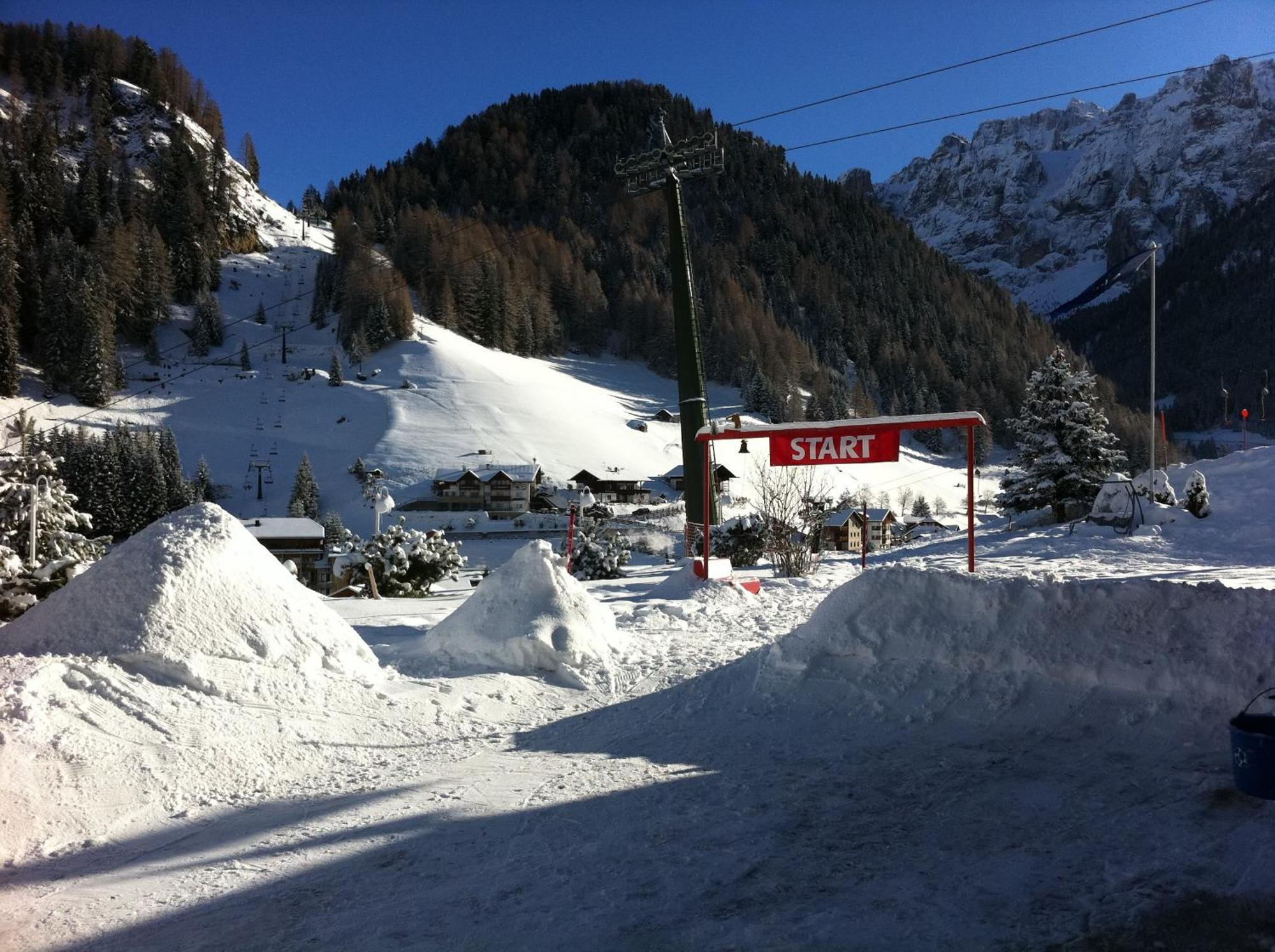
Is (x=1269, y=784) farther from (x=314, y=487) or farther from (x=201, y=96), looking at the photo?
(x=201, y=96)

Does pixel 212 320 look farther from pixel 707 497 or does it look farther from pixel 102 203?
pixel 707 497

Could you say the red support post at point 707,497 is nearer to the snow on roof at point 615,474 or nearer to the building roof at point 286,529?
the building roof at point 286,529

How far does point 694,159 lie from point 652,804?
19669mm

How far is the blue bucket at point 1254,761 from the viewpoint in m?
4.13

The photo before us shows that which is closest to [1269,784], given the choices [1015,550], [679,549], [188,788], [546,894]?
[546,894]

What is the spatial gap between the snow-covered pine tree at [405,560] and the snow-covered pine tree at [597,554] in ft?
14.1

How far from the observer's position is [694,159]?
71.4ft

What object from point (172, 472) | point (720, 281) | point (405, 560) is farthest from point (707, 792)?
point (720, 281)

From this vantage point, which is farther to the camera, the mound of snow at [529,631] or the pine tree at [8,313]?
the pine tree at [8,313]

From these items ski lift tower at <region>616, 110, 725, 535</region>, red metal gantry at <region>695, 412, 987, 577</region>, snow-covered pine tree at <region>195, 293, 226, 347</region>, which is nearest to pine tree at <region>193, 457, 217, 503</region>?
snow-covered pine tree at <region>195, 293, 226, 347</region>

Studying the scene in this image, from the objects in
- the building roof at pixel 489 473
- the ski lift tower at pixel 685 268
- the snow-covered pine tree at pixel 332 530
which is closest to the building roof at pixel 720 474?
the building roof at pixel 489 473

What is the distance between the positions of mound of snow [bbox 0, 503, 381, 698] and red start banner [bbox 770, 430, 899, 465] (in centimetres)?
685

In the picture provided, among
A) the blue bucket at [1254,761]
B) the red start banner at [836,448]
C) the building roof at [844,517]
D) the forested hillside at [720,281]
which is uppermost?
the forested hillside at [720,281]

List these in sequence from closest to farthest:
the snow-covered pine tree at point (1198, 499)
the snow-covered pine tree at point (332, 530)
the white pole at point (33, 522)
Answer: the white pole at point (33, 522) < the snow-covered pine tree at point (1198, 499) < the snow-covered pine tree at point (332, 530)
